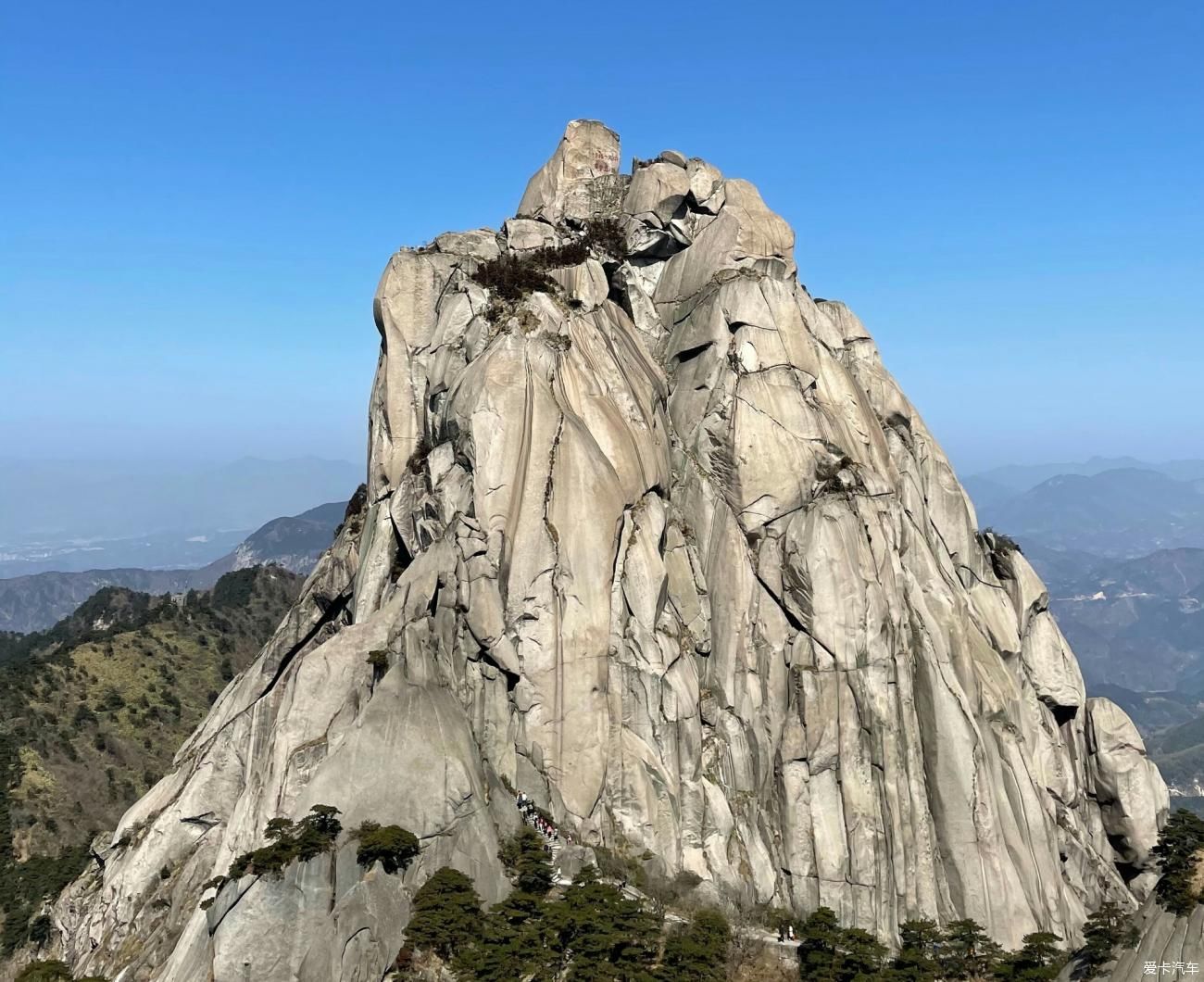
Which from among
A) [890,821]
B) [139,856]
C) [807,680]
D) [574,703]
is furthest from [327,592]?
[890,821]

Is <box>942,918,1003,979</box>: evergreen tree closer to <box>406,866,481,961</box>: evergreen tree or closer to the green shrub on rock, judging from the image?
<box>406,866,481,961</box>: evergreen tree

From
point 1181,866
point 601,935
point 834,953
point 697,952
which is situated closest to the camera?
point 601,935

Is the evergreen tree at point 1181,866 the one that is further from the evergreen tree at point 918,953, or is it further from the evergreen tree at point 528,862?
the evergreen tree at point 528,862

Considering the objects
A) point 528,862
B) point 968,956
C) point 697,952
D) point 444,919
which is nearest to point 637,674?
point 528,862

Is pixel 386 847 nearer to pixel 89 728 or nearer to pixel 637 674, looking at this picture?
pixel 637 674

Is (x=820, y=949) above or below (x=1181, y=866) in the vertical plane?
below

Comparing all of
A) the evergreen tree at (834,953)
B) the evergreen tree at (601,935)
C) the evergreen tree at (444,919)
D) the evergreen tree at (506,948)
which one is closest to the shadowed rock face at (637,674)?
the evergreen tree at (444,919)

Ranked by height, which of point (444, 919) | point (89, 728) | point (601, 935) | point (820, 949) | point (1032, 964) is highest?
point (444, 919)
